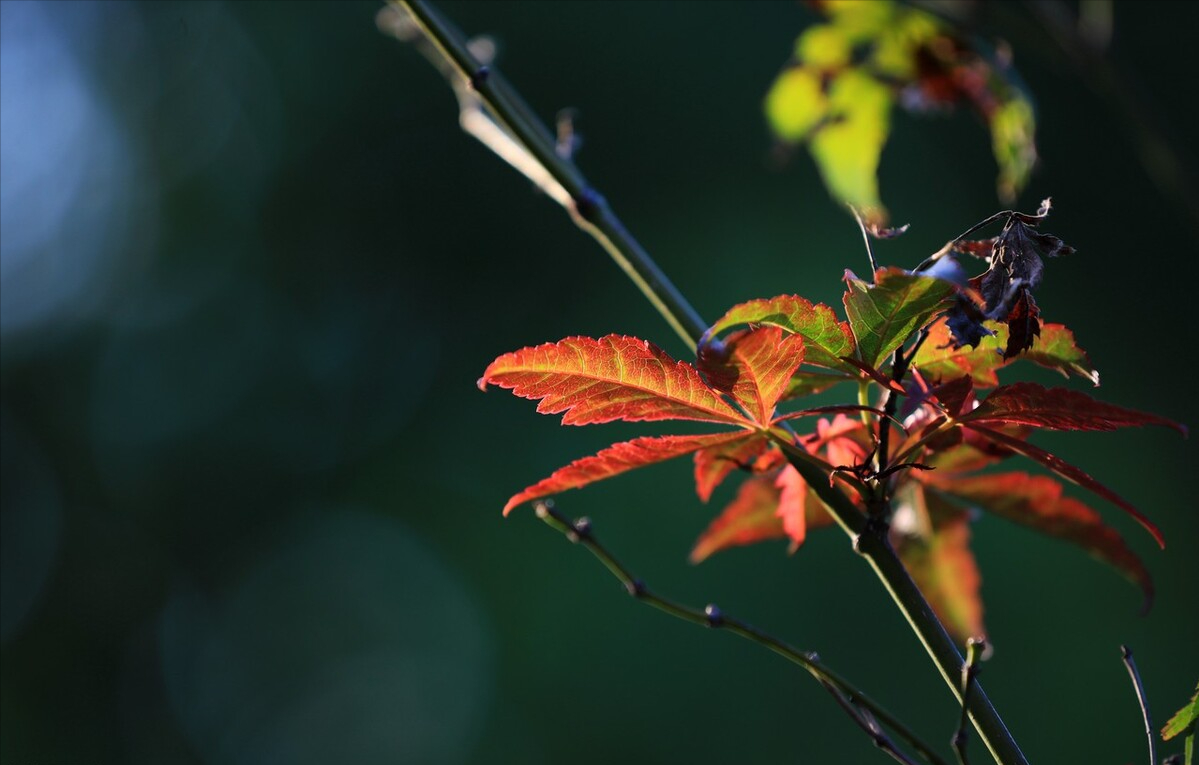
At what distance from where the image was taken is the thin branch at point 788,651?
0.41m

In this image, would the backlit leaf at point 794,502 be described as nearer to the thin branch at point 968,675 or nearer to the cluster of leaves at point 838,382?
the cluster of leaves at point 838,382

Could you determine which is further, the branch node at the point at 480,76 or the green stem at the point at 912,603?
the branch node at the point at 480,76

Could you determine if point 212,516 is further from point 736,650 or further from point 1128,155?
point 1128,155

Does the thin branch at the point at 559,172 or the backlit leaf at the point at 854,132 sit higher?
the thin branch at the point at 559,172

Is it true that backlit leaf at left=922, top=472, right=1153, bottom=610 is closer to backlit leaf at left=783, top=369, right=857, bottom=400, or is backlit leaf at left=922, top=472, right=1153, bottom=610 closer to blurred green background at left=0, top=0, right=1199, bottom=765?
backlit leaf at left=783, top=369, right=857, bottom=400

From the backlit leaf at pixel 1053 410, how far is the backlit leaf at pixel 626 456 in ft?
0.35

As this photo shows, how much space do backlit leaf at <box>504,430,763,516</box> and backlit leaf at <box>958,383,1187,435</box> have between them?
11 centimetres

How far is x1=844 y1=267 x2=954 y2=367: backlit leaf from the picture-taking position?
347 mm

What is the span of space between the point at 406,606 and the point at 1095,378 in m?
5.43

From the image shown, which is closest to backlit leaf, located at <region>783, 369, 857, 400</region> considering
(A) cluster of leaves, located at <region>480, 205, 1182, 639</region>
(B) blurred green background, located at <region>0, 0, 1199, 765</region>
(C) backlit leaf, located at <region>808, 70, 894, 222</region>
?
(A) cluster of leaves, located at <region>480, 205, 1182, 639</region>

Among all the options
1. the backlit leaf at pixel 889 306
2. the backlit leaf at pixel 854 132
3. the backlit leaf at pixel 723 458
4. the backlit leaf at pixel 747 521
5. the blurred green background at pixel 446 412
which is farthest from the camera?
the blurred green background at pixel 446 412

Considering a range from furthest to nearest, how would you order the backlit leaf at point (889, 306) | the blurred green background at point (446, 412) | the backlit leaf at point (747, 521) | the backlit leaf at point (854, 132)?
the blurred green background at point (446, 412)
the backlit leaf at point (854, 132)
the backlit leaf at point (747, 521)
the backlit leaf at point (889, 306)

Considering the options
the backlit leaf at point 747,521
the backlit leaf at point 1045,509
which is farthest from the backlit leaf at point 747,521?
the backlit leaf at point 1045,509

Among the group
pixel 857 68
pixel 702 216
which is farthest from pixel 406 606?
pixel 857 68
